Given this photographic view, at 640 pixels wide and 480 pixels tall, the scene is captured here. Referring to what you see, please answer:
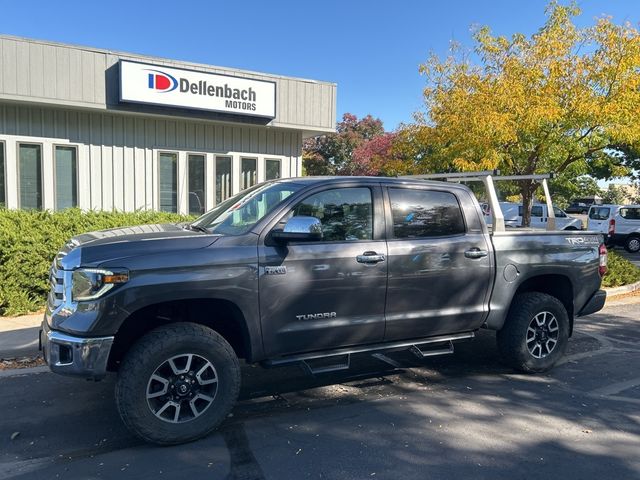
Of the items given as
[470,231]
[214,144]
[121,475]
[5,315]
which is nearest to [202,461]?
[121,475]

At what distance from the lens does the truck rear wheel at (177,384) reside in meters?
3.69

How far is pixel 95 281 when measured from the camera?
3627 mm

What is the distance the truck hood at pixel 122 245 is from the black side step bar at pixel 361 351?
113cm

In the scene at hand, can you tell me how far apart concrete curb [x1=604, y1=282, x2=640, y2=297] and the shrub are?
0.13 m

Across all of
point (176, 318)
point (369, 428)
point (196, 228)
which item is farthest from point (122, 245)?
point (369, 428)

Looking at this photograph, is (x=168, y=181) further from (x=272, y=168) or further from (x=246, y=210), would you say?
(x=246, y=210)

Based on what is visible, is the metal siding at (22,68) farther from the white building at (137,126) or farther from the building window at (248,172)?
the building window at (248,172)

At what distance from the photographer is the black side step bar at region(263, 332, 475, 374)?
429 centimetres

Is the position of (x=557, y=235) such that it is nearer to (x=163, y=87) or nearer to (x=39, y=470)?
(x=39, y=470)

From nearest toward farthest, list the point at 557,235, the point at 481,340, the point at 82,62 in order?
the point at 557,235, the point at 481,340, the point at 82,62

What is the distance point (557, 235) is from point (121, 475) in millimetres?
4612

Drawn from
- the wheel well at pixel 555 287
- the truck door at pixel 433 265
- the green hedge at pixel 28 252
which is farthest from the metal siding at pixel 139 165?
the wheel well at pixel 555 287

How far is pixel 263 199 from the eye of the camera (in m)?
4.59

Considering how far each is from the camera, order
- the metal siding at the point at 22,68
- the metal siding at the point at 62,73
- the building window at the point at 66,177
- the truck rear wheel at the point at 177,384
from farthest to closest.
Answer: the building window at the point at 66,177 < the metal siding at the point at 62,73 < the metal siding at the point at 22,68 < the truck rear wheel at the point at 177,384
